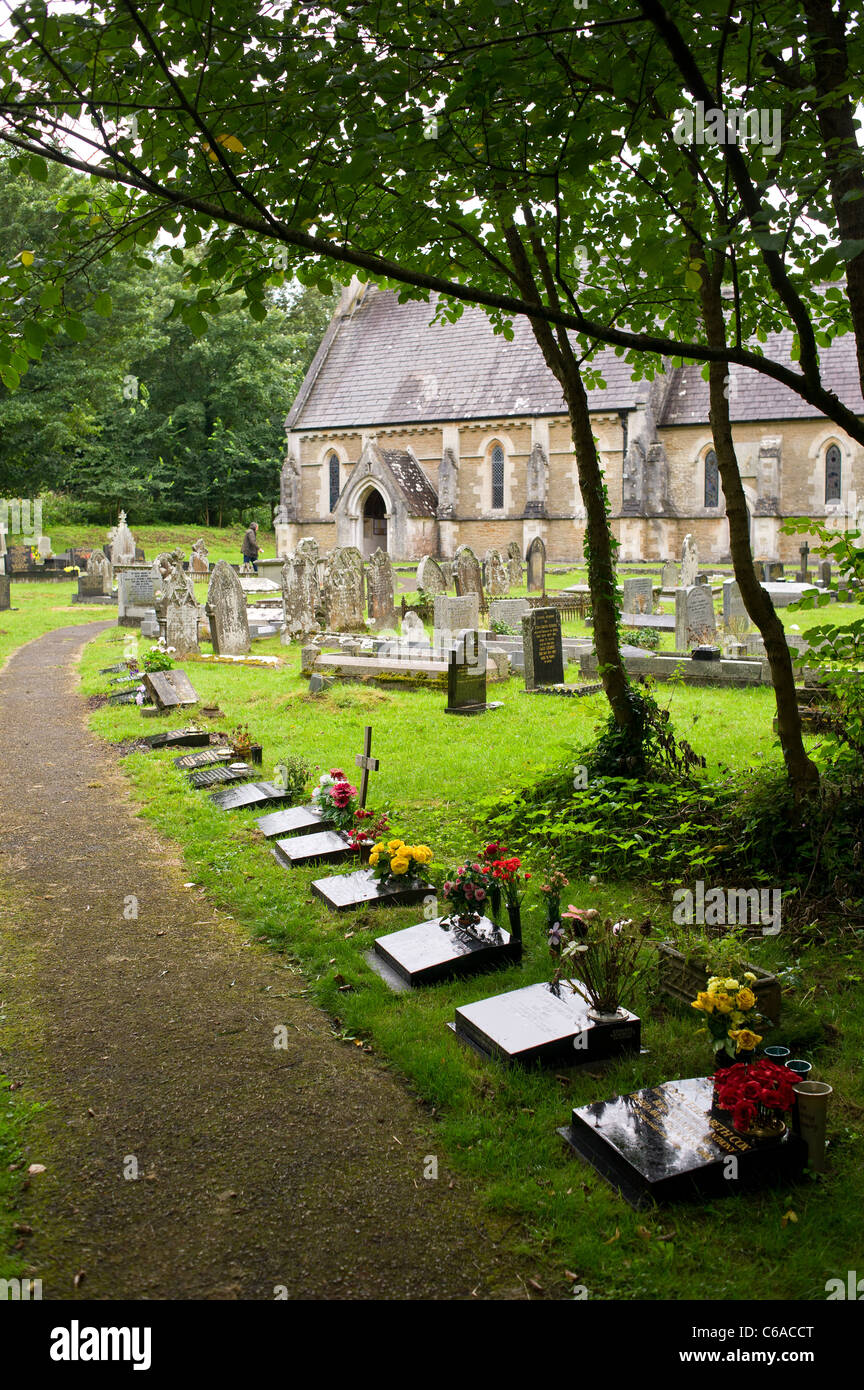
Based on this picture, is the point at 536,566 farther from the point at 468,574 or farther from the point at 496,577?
the point at 468,574

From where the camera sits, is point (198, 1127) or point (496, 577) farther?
point (496, 577)

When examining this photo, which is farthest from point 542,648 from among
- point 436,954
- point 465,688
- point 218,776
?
point 436,954

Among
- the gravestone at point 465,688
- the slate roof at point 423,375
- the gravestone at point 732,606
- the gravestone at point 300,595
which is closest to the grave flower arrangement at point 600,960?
the gravestone at point 465,688

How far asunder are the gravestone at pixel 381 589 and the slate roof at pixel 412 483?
17.4 metres

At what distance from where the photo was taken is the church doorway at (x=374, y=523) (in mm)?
40031

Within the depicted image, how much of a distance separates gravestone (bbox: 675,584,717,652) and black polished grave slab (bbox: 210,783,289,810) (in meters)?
9.20

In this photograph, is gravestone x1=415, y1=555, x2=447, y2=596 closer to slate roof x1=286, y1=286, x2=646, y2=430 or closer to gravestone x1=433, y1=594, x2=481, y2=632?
gravestone x1=433, y1=594, x2=481, y2=632

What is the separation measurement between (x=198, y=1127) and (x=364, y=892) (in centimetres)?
257

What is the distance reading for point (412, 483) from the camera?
126 ft

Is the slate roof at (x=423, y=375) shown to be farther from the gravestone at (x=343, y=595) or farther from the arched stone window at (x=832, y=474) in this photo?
the gravestone at (x=343, y=595)

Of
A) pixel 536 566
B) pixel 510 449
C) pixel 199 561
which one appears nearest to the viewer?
pixel 536 566

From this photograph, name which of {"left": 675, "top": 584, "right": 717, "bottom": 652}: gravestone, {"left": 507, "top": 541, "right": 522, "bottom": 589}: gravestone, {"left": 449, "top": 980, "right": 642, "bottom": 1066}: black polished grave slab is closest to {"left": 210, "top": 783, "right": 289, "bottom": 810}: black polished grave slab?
{"left": 449, "top": 980, "right": 642, "bottom": 1066}: black polished grave slab

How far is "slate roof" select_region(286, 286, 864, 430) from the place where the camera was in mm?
33531
